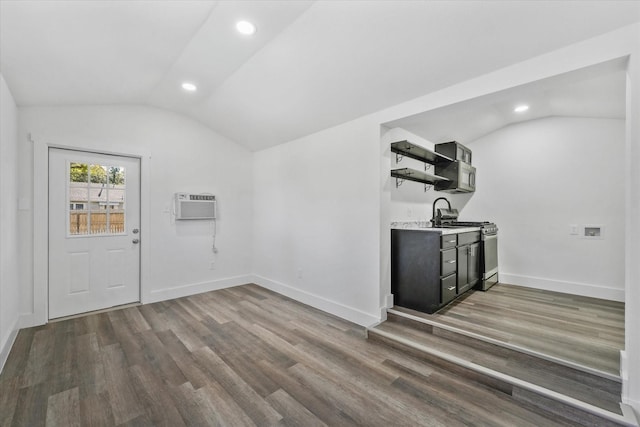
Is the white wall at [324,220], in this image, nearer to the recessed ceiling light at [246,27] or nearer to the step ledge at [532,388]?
the step ledge at [532,388]

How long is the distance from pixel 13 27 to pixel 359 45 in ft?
7.89

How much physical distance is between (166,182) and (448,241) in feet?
12.8

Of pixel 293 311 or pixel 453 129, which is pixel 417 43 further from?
pixel 293 311

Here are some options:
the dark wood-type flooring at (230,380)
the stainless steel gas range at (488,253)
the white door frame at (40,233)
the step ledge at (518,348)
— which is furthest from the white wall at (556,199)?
the white door frame at (40,233)

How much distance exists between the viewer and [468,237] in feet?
11.6

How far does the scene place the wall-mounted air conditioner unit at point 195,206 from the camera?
13.3 feet

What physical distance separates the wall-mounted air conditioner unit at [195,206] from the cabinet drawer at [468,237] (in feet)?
11.8

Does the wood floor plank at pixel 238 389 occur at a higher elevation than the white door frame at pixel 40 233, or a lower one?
lower

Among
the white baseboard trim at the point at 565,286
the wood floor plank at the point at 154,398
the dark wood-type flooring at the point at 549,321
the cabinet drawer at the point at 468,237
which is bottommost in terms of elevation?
the wood floor plank at the point at 154,398

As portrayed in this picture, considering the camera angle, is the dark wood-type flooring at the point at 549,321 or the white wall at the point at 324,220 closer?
the dark wood-type flooring at the point at 549,321

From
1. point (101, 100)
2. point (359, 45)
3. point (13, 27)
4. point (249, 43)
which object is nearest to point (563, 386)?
point (359, 45)

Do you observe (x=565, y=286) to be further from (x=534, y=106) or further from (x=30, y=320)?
(x=30, y=320)

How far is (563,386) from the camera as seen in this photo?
5.99 feet

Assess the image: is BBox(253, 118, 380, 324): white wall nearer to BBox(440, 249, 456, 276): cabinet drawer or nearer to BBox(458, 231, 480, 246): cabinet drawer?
BBox(440, 249, 456, 276): cabinet drawer
